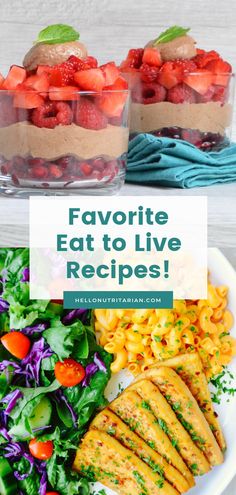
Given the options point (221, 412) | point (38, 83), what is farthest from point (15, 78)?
point (221, 412)

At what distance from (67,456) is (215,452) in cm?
19

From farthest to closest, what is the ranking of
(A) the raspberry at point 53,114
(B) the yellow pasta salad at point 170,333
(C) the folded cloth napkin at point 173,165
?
(B) the yellow pasta salad at point 170,333 → (C) the folded cloth napkin at point 173,165 → (A) the raspberry at point 53,114

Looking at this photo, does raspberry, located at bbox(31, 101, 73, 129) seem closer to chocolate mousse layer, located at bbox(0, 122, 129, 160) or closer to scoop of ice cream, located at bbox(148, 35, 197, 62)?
chocolate mousse layer, located at bbox(0, 122, 129, 160)

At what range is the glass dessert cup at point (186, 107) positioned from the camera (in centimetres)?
79

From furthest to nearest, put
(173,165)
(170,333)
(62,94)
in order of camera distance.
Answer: (170,333), (173,165), (62,94)

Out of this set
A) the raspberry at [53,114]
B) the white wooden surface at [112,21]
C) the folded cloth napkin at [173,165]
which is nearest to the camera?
the raspberry at [53,114]

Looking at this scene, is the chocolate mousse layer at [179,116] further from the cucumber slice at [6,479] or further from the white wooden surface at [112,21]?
the cucumber slice at [6,479]

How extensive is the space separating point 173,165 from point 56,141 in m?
0.15

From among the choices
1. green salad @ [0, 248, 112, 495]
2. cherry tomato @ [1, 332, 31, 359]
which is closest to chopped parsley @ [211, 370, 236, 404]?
green salad @ [0, 248, 112, 495]

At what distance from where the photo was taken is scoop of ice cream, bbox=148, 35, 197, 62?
81cm

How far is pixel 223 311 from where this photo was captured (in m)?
1.01

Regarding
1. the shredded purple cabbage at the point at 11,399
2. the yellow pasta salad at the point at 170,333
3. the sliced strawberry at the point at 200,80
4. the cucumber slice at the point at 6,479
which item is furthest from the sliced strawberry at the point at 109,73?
the cucumber slice at the point at 6,479

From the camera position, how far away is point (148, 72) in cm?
80

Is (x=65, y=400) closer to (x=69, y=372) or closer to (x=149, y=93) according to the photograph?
(x=69, y=372)
